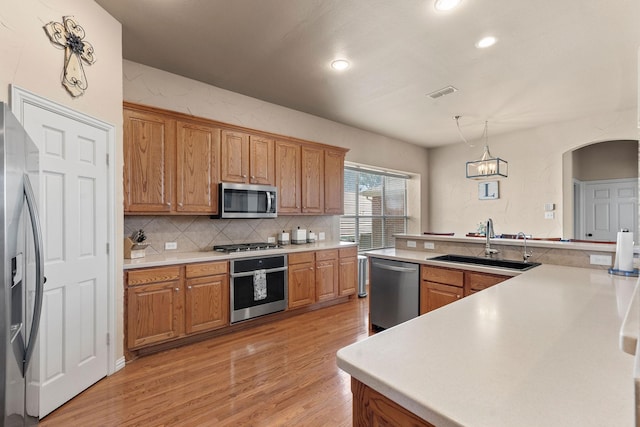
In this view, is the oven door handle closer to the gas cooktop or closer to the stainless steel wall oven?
the stainless steel wall oven

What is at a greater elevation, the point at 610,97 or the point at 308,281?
the point at 610,97

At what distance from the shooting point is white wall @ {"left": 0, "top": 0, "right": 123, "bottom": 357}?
1.71m

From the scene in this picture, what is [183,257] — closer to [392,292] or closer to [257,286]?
[257,286]

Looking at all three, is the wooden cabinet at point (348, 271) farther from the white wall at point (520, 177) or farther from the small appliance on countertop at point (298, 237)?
the white wall at point (520, 177)

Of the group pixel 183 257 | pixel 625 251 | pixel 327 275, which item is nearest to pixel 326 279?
pixel 327 275

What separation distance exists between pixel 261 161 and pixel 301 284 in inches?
64.7

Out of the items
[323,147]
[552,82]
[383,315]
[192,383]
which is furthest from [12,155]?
[552,82]

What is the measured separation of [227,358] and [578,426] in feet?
8.58

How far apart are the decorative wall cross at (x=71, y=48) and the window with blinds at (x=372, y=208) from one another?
3.81 meters

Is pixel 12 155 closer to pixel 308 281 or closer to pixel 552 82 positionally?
pixel 308 281

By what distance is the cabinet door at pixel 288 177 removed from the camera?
155 inches

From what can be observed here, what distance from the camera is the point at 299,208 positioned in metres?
4.14

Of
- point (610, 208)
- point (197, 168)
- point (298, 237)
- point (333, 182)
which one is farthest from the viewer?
point (610, 208)

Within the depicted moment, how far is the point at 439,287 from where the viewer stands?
271 cm
